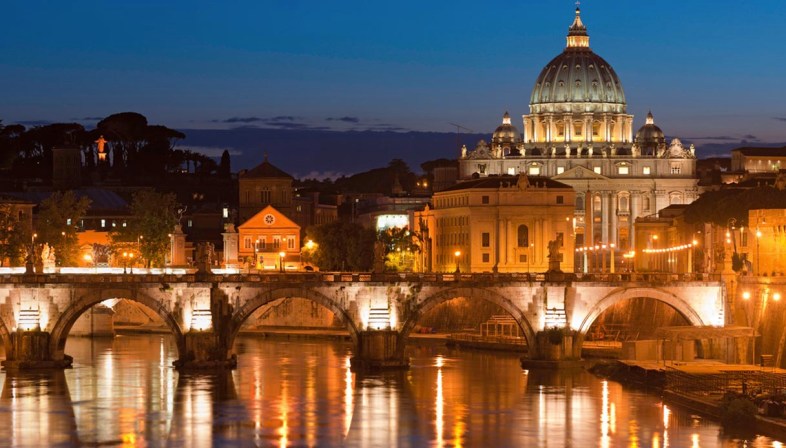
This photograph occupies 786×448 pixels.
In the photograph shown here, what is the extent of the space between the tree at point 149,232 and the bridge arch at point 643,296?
43564 millimetres

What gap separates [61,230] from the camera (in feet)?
406

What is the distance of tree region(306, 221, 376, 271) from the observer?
141250mm

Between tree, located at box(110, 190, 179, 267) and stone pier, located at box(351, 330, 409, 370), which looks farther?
tree, located at box(110, 190, 179, 267)

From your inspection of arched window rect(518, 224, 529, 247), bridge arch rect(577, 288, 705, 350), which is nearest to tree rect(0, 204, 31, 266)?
bridge arch rect(577, 288, 705, 350)

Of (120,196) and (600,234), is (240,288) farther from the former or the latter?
(600,234)

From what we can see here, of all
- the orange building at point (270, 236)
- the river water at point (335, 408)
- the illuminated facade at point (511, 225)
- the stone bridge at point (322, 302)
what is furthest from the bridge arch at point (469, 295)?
the illuminated facade at point (511, 225)

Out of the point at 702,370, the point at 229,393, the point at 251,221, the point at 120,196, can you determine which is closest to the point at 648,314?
the point at 702,370

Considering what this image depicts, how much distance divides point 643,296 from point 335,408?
1946cm

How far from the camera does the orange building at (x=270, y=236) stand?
5925 inches

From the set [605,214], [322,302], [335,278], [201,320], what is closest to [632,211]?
[605,214]

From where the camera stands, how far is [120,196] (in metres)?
169

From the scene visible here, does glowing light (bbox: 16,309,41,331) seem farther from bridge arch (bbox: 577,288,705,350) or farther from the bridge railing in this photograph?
bridge arch (bbox: 577,288,705,350)

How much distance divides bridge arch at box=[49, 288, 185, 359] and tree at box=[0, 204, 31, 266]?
2495 cm

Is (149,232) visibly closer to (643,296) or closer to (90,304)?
(90,304)
